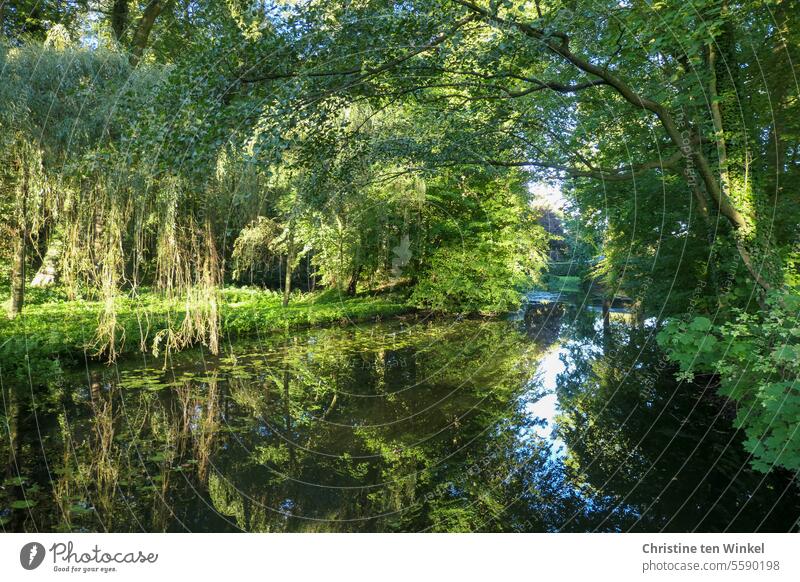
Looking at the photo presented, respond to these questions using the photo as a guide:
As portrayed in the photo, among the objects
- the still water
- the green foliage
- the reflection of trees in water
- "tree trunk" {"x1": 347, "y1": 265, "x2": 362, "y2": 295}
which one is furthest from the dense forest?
"tree trunk" {"x1": 347, "y1": 265, "x2": 362, "y2": 295}

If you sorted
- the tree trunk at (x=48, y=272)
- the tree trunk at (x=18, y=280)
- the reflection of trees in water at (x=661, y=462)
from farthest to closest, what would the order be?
1. the tree trunk at (x=48, y=272)
2. the tree trunk at (x=18, y=280)
3. the reflection of trees in water at (x=661, y=462)

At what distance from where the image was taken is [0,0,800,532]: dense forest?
13.8 feet

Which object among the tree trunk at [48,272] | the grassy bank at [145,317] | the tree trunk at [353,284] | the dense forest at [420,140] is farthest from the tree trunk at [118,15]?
the tree trunk at [353,284]

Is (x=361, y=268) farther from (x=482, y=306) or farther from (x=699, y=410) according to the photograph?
(x=699, y=410)

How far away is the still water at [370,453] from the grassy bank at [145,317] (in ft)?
1.96

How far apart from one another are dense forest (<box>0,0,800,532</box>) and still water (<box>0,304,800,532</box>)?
0.67 metres

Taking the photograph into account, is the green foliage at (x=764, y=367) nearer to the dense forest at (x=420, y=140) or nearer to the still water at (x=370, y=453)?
the dense forest at (x=420, y=140)

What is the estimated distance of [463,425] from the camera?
629cm

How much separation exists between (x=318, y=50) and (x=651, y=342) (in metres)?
11.5

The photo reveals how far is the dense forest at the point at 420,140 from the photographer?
13.8 feet

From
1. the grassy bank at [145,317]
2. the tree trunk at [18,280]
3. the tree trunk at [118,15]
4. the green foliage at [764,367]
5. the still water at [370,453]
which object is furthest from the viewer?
the tree trunk at [118,15]

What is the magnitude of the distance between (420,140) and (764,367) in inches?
211

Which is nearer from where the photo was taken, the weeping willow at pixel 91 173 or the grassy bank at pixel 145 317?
the weeping willow at pixel 91 173
